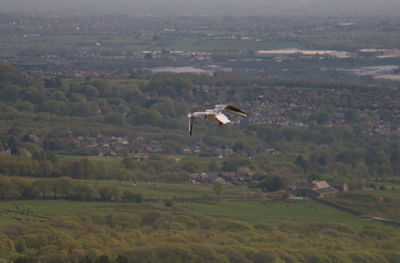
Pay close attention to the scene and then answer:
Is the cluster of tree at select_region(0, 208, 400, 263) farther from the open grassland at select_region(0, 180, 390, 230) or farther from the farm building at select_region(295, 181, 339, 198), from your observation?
the farm building at select_region(295, 181, 339, 198)

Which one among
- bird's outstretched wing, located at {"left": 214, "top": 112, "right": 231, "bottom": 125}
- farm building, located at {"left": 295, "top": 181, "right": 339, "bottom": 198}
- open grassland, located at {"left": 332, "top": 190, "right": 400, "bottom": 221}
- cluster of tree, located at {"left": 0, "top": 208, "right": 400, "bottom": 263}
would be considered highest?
bird's outstretched wing, located at {"left": 214, "top": 112, "right": 231, "bottom": 125}

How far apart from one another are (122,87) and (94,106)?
1591 centimetres

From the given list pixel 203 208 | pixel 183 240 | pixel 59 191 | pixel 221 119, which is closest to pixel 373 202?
pixel 203 208

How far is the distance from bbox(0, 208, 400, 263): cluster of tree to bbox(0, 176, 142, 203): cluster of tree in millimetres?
7647

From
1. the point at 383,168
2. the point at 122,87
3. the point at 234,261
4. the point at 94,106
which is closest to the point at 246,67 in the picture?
the point at 122,87

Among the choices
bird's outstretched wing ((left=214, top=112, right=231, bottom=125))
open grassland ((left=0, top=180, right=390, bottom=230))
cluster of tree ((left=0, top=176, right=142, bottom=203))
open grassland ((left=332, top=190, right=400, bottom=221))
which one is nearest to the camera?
bird's outstretched wing ((left=214, top=112, right=231, bottom=125))

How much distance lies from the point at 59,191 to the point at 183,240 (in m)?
21.9

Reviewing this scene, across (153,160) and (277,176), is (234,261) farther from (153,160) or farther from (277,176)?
(153,160)

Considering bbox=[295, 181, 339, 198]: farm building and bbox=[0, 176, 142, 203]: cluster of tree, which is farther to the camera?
bbox=[295, 181, 339, 198]: farm building

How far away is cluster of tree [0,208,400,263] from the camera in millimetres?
53469

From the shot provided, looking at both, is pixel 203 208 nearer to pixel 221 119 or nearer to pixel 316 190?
pixel 316 190

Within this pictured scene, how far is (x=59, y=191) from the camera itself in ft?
255

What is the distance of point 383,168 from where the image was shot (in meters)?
98.3

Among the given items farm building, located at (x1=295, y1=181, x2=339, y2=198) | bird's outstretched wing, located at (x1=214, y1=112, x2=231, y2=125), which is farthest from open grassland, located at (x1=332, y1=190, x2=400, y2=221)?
bird's outstretched wing, located at (x1=214, y1=112, x2=231, y2=125)
